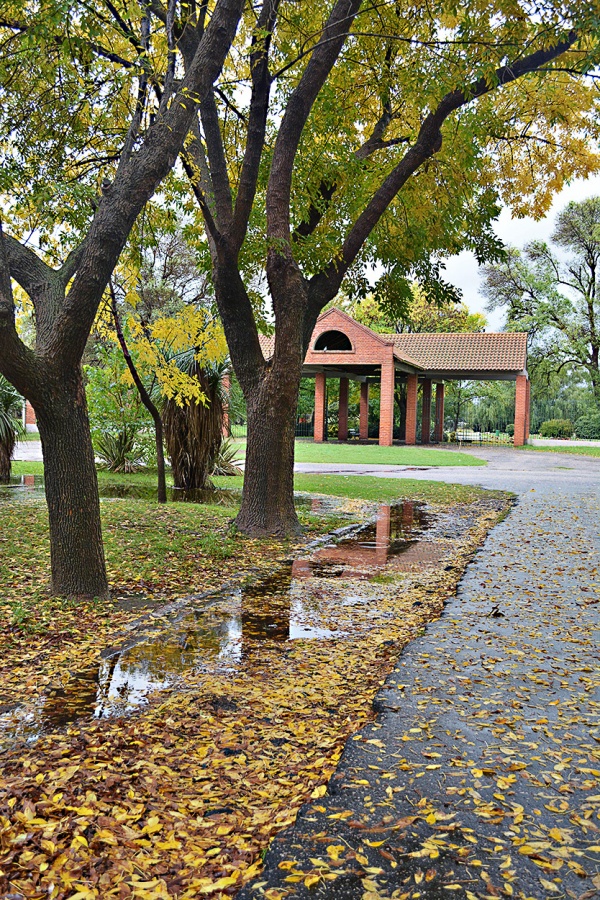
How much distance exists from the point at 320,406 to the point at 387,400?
462cm

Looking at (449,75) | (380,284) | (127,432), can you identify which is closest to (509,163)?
(380,284)

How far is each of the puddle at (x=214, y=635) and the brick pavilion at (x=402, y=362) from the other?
26401mm

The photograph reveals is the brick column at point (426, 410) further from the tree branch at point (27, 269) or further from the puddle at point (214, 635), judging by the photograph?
the tree branch at point (27, 269)

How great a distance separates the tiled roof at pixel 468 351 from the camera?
36938 mm

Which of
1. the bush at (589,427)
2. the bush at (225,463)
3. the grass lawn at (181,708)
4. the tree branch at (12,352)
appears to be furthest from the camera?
the bush at (589,427)

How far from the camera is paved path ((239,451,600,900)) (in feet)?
8.10

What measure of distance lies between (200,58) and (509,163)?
7491 mm

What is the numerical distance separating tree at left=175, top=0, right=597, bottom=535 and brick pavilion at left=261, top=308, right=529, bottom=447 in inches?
894

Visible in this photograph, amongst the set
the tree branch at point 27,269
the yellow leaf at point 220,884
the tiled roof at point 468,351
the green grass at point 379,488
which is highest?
the tiled roof at point 468,351

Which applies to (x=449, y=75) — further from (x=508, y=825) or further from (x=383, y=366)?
(x=383, y=366)

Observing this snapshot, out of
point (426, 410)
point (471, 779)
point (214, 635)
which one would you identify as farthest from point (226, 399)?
point (426, 410)

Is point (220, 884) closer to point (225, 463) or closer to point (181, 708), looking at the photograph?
point (181, 708)

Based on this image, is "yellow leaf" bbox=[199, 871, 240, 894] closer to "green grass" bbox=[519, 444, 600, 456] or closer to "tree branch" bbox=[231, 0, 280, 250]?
"tree branch" bbox=[231, 0, 280, 250]

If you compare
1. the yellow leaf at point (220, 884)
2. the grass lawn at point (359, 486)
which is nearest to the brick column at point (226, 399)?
the grass lawn at point (359, 486)
